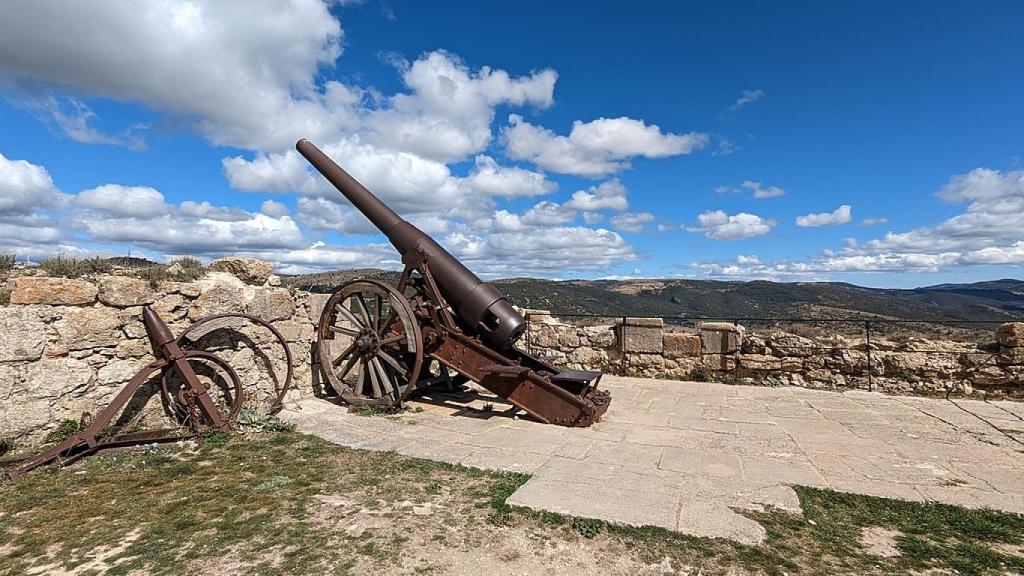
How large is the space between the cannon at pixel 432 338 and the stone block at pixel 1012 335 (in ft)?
21.7

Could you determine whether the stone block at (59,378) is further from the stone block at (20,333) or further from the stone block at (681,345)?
the stone block at (681,345)

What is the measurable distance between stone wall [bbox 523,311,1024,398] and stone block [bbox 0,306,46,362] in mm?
8006

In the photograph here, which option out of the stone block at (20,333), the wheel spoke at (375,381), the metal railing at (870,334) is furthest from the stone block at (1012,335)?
the stone block at (20,333)

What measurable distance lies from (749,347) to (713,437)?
4.45 metres

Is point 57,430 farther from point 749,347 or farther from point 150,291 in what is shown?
point 749,347

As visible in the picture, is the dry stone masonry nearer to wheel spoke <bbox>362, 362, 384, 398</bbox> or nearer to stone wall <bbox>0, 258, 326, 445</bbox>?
stone wall <bbox>0, 258, 326, 445</bbox>

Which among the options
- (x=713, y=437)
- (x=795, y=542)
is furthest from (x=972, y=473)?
(x=795, y=542)

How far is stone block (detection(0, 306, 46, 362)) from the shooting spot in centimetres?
479

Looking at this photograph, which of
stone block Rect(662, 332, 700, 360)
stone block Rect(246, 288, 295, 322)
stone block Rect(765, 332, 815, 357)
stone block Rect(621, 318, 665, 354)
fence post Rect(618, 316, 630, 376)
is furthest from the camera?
fence post Rect(618, 316, 630, 376)

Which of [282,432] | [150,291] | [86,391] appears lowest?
[282,432]

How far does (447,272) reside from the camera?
22.8 ft

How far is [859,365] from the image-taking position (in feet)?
29.1

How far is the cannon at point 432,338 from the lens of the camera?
20.5 ft

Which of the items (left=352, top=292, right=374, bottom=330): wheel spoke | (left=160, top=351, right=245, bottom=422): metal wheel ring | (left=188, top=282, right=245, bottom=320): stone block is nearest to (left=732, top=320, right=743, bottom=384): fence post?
(left=352, top=292, right=374, bottom=330): wheel spoke
